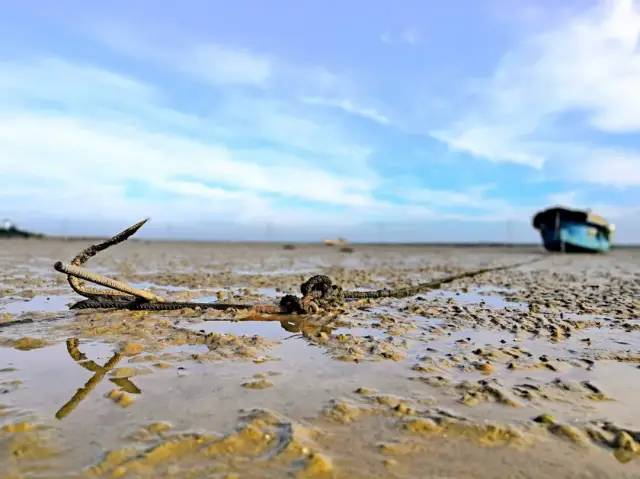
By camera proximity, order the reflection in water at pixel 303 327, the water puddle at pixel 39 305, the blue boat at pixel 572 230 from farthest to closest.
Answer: the blue boat at pixel 572 230 < the water puddle at pixel 39 305 < the reflection in water at pixel 303 327

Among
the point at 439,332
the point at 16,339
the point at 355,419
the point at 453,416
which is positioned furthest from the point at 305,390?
the point at 16,339

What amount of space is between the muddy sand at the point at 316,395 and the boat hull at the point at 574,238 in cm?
2630

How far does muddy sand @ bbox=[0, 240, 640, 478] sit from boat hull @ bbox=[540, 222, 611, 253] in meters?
26.3

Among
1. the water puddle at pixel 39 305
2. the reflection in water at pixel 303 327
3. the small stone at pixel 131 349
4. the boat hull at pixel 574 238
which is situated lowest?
the small stone at pixel 131 349

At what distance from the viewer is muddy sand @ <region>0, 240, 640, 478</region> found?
103 inches

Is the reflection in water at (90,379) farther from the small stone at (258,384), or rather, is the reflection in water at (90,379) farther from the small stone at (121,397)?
the small stone at (258,384)

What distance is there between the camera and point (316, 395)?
11.9 ft

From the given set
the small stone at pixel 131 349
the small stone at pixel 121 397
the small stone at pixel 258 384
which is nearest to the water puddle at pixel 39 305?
the small stone at pixel 131 349

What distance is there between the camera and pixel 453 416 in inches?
127

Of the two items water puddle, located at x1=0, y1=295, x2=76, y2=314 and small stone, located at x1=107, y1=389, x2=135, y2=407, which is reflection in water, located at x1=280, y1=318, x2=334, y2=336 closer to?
small stone, located at x1=107, y1=389, x2=135, y2=407

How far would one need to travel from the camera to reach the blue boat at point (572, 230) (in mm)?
31000

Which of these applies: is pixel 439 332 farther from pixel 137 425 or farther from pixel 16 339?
pixel 16 339

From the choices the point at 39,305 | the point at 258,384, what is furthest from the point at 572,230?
the point at 258,384

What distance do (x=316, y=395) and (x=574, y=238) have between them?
31.6 meters
